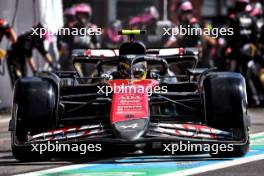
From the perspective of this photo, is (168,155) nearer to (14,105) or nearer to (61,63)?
(14,105)

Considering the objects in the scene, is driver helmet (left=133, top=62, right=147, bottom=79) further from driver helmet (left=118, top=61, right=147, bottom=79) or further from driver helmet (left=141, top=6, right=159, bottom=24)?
driver helmet (left=141, top=6, right=159, bottom=24)

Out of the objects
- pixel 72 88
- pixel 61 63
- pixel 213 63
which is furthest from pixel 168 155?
pixel 213 63

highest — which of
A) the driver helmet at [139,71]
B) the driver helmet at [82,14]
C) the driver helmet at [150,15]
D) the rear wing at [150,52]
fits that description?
the driver helmet at [82,14]

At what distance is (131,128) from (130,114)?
0.22m

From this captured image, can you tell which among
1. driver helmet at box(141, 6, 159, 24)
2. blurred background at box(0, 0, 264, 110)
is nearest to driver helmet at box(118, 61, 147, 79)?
blurred background at box(0, 0, 264, 110)

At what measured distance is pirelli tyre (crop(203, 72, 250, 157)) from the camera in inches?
333

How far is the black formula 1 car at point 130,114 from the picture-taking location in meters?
8.23

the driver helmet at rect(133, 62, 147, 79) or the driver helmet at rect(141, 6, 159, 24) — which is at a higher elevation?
the driver helmet at rect(141, 6, 159, 24)

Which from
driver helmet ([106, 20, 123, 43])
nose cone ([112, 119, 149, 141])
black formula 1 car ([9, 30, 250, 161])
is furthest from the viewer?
driver helmet ([106, 20, 123, 43])

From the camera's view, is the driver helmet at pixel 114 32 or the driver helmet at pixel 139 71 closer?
the driver helmet at pixel 139 71

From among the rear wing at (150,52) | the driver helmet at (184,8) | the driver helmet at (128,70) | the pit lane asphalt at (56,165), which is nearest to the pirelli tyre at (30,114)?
the pit lane asphalt at (56,165)

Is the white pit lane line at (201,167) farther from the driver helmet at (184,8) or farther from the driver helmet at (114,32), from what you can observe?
the driver helmet at (114,32)

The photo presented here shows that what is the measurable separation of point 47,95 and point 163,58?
2044mm

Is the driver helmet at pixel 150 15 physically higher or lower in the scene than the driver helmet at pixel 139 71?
higher
